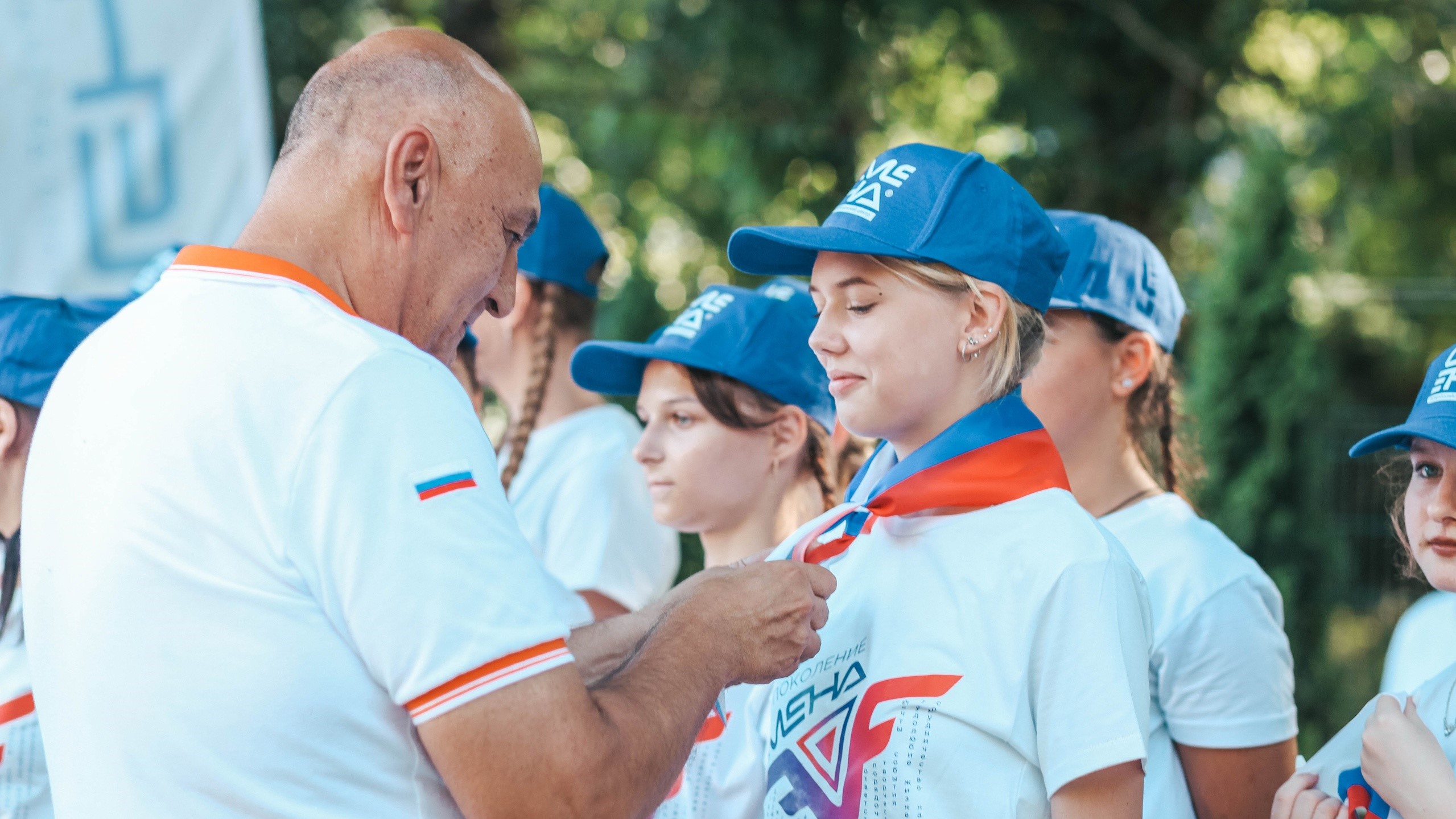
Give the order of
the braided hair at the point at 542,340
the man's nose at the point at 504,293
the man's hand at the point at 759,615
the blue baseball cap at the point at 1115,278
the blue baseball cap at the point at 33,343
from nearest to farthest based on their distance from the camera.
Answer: the man's hand at the point at 759,615
the man's nose at the point at 504,293
the blue baseball cap at the point at 33,343
the blue baseball cap at the point at 1115,278
the braided hair at the point at 542,340

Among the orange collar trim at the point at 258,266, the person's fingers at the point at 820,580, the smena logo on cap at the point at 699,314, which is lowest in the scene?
the smena logo on cap at the point at 699,314

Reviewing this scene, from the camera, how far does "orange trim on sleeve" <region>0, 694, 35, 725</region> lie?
7.48 feet

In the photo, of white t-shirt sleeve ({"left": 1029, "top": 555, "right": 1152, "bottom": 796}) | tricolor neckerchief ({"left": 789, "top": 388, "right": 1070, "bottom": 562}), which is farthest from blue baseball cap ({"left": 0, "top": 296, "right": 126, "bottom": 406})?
white t-shirt sleeve ({"left": 1029, "top": 555, "right": 1152, "bottom": 796})

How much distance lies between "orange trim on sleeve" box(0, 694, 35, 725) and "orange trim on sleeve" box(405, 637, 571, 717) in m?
1.37

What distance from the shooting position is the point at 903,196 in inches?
77.6

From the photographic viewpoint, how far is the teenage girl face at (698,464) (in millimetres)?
2871

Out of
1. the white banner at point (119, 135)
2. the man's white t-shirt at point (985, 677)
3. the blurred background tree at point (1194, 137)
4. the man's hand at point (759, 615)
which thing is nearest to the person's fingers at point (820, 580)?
the man's hand at point (759, 615)

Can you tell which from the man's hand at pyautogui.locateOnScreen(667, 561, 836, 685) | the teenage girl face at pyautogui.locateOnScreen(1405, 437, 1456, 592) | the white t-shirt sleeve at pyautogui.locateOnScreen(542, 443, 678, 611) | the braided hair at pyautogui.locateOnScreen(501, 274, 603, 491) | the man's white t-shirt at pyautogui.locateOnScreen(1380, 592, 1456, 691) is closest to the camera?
the man's hand at pyautogui.locateOnScreen(667, 561, 836, 685)

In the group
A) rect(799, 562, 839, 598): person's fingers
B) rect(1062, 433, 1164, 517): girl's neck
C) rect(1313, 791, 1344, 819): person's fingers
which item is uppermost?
rect(799, 562, 839, 598): person's fingers

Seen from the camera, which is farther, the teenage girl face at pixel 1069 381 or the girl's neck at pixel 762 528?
the girl's neck at pixel 762 528

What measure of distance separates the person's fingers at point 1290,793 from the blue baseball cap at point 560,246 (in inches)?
97.6

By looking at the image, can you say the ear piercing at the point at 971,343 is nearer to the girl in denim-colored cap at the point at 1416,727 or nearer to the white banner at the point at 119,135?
the girl in denim-colored cap at the point at 1416,727

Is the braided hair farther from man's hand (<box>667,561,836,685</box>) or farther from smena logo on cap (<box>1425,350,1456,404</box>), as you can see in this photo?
smena logo on cap (<box>1425,350,1456,404</box>)

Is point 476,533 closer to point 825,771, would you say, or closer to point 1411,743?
point 825,771
